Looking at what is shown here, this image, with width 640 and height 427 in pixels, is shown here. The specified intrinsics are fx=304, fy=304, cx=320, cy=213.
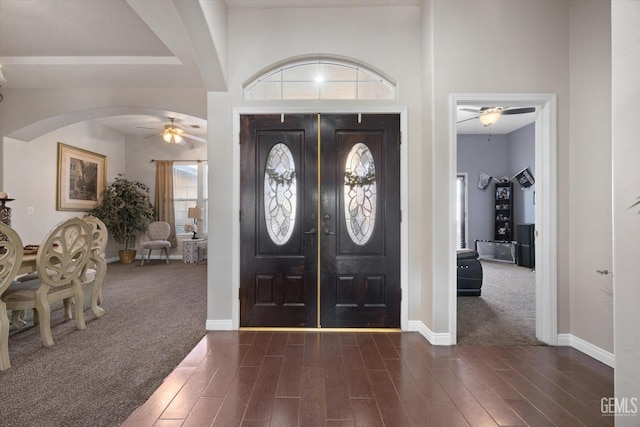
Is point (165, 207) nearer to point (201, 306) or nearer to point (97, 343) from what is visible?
point (201, 306)

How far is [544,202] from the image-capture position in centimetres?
285

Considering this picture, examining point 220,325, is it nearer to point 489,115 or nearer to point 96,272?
point 96,272

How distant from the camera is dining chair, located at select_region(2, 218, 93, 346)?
267 centimetres

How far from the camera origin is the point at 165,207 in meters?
7.71

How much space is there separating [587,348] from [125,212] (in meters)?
8.20

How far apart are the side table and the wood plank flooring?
15.6 feet

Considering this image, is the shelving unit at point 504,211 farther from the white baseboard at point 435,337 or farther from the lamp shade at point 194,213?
the lamp shade at point 194,213

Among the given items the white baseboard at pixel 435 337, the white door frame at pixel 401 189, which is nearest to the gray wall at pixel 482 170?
the white door frame at pixel 401 189

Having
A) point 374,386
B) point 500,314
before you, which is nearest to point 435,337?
point 374,386

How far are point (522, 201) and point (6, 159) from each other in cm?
1040

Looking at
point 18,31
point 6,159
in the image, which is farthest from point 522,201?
point 6,159

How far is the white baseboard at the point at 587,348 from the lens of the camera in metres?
2.42
